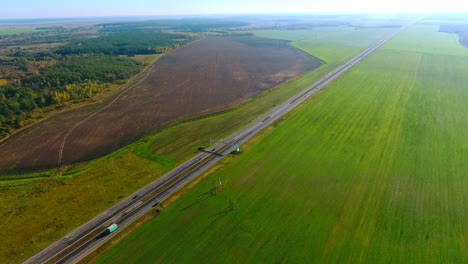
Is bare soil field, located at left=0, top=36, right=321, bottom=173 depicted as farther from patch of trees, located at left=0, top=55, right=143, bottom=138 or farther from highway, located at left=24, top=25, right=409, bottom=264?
highway, located at left=24, top=25, right=409, bottom=264

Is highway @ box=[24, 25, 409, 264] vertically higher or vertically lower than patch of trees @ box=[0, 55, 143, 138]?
lower

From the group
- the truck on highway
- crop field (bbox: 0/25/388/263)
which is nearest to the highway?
the truck on highway

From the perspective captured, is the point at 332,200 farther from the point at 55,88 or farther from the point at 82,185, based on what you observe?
the point at 55,88

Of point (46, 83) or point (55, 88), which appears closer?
point (55, 88)

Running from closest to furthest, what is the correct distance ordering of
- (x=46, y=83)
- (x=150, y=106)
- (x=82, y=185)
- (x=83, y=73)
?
(x=82, y=185) → (x=150, y=106) → (x=46, y=83) → (x=83, y=73)

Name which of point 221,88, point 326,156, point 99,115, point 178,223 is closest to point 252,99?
point 221,88

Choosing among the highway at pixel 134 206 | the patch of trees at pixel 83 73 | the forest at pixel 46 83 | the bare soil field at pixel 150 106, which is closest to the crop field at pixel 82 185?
the highway at pixel 134 206

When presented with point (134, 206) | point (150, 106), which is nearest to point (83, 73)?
point (150, 106)
